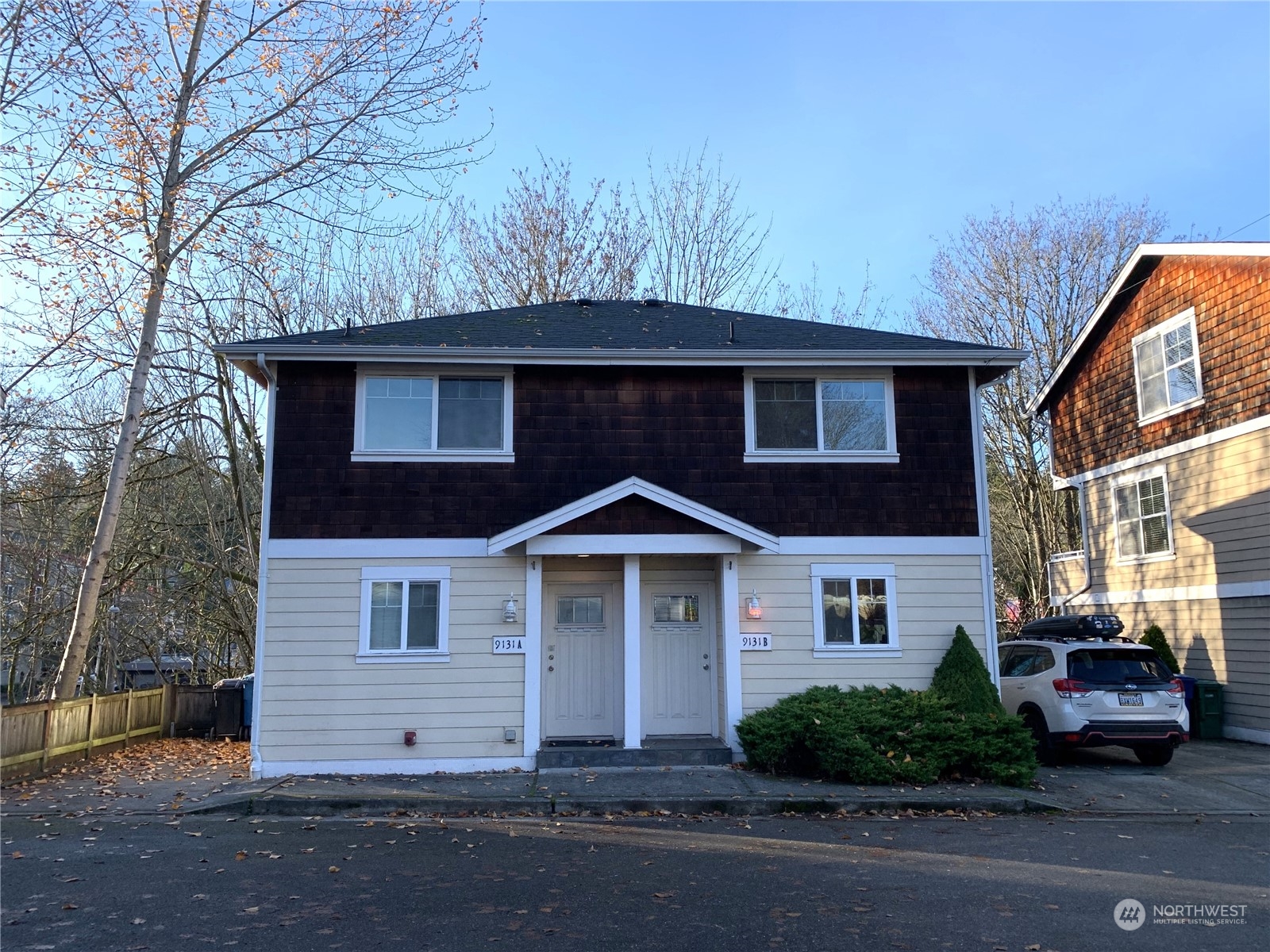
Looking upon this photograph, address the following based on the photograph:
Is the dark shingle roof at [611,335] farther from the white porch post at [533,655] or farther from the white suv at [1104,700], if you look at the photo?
the white suv at [1104,700]

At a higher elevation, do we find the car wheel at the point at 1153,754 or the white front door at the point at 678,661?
the white front door at the point at 678,661

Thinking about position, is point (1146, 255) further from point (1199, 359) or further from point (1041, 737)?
point (1041, 737)

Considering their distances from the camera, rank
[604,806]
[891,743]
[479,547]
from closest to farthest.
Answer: [604,806] < [891,743] < [479,547]

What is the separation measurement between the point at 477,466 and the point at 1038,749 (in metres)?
8.73

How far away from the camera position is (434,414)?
41.7 ft

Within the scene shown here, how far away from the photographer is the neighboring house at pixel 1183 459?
1463cm

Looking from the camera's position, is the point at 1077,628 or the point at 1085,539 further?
the point at 1085,539

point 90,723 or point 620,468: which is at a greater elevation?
point 620,468

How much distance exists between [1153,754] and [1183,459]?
5.99 m

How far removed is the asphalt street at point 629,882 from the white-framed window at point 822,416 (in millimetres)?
5109

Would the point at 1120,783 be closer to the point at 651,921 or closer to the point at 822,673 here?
the point at 822,673

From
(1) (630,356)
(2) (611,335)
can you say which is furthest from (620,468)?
(2) (611,335)

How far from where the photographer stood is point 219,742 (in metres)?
15.8

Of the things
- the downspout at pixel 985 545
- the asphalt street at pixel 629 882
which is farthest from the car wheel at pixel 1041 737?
the asphalt street at pixel 629 882
